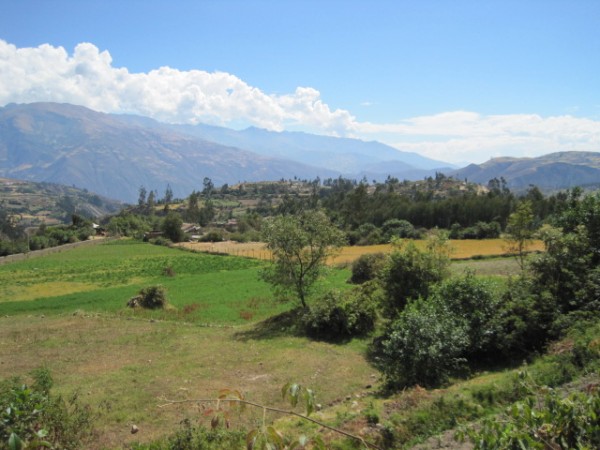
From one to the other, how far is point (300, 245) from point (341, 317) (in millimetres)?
5698

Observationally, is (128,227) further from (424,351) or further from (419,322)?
(424,351)

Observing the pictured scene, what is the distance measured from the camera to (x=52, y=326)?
89.4 ft

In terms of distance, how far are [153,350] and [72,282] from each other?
36.4 meters

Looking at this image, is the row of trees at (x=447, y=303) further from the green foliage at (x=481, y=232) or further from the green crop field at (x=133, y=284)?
the green foliage at (x=481, y=232)

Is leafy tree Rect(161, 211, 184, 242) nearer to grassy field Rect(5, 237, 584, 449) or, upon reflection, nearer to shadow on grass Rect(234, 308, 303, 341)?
grassy field Rect(5, 237, 584, 449)

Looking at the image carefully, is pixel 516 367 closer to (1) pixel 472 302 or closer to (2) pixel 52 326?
(1) pixel 472 302

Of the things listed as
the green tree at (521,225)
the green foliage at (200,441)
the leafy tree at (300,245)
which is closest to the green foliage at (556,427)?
the green foliage at (200,441)

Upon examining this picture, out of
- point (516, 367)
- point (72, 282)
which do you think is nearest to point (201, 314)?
point (516, 367)

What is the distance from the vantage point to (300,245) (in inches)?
1062

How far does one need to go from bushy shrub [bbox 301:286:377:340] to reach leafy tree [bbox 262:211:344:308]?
3.66m

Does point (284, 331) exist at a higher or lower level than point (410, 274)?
→ lower

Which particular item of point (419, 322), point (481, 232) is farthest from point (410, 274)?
point (481, 232)

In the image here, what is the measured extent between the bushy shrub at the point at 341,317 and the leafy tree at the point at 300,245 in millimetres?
3662

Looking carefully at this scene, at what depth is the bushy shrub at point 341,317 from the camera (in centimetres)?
2327
